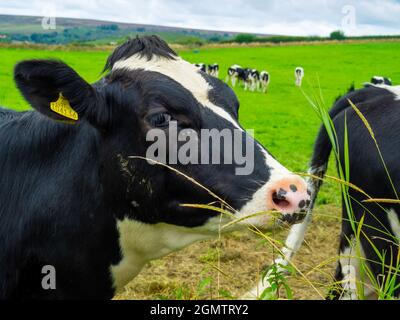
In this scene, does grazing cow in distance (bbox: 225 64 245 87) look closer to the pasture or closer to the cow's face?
the pasture

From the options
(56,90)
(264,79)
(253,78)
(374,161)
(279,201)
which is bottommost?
(279,201)

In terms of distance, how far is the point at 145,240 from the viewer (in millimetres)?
3205

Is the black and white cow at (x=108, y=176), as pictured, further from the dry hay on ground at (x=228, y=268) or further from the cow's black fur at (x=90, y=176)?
the dry hay on ground at (x=228, y=268)

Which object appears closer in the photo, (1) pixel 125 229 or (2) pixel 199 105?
(2) pixel 199 105

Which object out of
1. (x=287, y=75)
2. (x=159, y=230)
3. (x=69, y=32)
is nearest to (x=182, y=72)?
(x=159, y=230)

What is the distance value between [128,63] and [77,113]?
52 centimetres

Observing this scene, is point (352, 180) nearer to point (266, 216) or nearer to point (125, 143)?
point (266, 216)

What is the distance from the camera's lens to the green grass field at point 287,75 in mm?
13648

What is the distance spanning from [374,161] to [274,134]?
1160 cm

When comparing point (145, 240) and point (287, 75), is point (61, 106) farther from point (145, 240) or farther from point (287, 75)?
point (287, 75)

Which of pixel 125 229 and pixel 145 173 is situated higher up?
pixel 145 173

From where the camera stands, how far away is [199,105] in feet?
9.59
